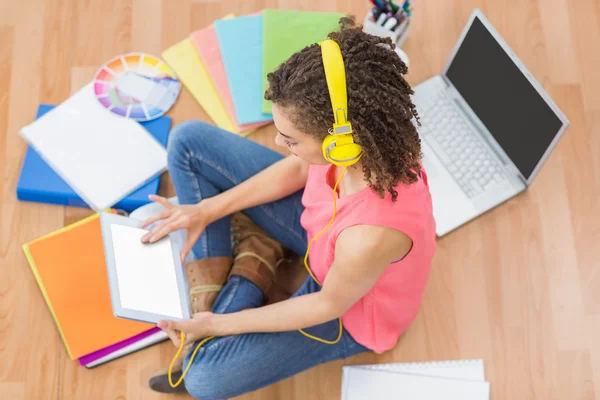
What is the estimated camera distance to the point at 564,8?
1.68 meters

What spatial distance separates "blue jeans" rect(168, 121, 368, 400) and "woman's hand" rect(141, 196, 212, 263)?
1.7 inches

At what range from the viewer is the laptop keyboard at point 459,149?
1.51 metres

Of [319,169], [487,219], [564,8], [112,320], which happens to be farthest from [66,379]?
[564,8]

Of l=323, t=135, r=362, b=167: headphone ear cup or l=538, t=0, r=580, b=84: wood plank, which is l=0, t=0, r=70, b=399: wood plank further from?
l=538, t=0, r=580, b=84: wood plank

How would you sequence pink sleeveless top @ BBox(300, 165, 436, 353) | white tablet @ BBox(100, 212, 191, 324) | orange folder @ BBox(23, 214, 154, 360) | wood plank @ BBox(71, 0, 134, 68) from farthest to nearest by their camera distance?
wood plank @ BBox(71, 0, 134, 68), orange folder @ BBox(23, 214, 154, 360), white tablet @ BBox(100, 212, 191, 324), pink sleeveless top @ BBox(300, 165, 436, 353)

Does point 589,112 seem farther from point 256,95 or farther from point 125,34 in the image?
point 125,34

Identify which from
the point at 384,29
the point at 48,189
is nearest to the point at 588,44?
the point at 384,29

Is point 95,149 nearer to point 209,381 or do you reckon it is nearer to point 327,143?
point 209,381

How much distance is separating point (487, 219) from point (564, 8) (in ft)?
2.03

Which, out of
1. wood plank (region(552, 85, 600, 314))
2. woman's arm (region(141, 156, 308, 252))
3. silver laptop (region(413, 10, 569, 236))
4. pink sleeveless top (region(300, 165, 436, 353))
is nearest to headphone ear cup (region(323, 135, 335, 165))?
pink sleeveless top (region(300, 165, 436, 353))

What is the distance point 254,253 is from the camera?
4.63ft

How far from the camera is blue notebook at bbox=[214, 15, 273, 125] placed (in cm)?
159

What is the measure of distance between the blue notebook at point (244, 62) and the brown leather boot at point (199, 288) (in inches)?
15.1

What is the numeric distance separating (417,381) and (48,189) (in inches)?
37.3
